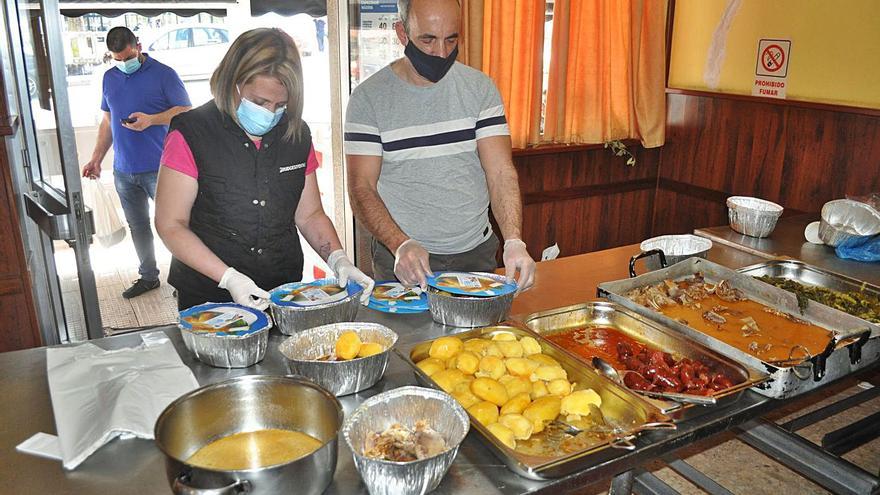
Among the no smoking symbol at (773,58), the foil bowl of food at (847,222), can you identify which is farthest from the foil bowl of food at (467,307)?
the no smoking symbol at (773,58)

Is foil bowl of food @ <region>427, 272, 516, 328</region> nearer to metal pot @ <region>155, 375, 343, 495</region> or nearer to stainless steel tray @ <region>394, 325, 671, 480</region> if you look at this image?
stainless steel tray @ <region>394, 325, 671, 480</region>

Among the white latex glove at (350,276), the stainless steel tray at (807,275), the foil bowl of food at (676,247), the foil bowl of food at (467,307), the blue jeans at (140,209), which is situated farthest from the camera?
the blue jeans at (140,209)

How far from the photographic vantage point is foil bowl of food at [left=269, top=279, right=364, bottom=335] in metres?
1.72

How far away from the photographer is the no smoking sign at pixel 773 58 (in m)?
3.93

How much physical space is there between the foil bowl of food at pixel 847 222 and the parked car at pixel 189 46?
125 inches

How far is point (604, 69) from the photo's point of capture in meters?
4.27

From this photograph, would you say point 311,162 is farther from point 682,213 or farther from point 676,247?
point 682,213

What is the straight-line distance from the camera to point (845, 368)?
1.73 m

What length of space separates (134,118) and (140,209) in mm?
610

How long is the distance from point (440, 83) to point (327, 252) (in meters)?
0.76

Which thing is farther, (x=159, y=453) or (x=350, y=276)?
(x=350, y=276)

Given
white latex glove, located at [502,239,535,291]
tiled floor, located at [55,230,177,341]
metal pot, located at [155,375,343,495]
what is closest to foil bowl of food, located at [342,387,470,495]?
metal pot, located at [155,375,343,495]

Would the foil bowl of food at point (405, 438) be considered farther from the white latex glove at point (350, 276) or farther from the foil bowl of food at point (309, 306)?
the white latex glove at point (350, 276)

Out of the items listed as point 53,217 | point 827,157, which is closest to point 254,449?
point 53,217
